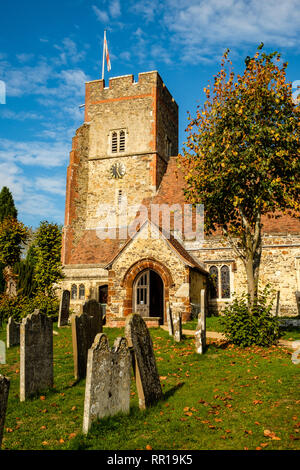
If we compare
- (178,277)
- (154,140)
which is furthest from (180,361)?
(154,140)

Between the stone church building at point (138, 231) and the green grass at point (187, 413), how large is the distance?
27.8ft

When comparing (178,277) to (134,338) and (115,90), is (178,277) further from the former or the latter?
(115,90)

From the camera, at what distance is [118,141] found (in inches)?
1192

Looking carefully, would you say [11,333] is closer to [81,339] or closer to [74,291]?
[81,339]

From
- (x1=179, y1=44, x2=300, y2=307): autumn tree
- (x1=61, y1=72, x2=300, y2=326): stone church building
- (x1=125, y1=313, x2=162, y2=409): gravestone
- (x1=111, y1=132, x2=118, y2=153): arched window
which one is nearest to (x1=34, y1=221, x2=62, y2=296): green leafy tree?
(x1=61, y1=72, x2=300, y2=326): stone church building

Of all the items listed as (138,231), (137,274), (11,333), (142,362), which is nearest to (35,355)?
(142,362)

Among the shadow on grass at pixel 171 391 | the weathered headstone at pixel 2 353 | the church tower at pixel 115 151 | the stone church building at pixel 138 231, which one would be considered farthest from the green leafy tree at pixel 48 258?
the shadow on grass at pixel 171 391

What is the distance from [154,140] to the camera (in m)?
29.2

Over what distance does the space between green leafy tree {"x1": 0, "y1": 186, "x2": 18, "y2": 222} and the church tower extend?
6168 millimetres

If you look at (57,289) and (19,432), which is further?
(57,289)

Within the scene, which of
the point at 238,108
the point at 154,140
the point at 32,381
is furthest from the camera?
the point at 154,140

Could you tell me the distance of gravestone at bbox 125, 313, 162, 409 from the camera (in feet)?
20.1

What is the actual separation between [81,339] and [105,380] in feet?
10.7

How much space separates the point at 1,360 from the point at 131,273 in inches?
345
